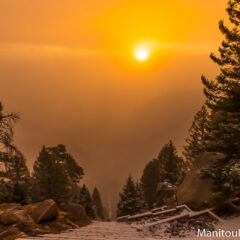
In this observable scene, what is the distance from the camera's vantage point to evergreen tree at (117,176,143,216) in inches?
1410

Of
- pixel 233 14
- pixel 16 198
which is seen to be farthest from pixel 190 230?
pixel 16 198

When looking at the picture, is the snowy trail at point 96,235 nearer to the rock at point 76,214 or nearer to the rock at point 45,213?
the rock at point 45,213

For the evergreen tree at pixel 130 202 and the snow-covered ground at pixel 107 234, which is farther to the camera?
the evergreen tree at pixel 130 202

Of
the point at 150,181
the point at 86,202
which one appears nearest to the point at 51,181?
the point at 86,202

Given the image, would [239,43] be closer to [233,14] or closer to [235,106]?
[233,14]

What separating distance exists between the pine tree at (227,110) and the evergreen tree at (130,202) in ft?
78.0

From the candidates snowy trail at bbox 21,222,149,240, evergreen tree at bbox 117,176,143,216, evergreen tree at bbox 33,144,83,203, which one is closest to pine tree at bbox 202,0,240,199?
snowy trail at bbox 21,222,149,240

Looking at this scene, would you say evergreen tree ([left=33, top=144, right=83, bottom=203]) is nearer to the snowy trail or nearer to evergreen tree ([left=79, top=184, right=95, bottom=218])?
evergreen tree ([left=79, top=184, right=95, bottom=218])

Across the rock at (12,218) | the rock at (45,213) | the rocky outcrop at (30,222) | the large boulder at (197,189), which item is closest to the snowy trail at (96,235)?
the rocky outcrop at (30,222)

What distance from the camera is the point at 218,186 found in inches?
535

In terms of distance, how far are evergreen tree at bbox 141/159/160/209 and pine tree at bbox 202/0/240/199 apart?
33846mm

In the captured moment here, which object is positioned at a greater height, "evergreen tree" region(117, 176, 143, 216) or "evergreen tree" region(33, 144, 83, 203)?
"evergreen tree" region(33, 144, 83, 203)

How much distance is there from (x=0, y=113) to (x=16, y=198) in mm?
8212

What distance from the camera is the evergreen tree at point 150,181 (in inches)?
1871
